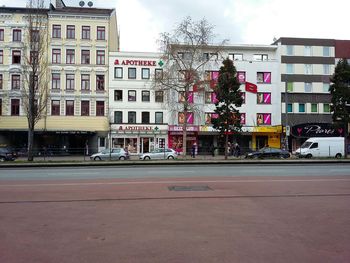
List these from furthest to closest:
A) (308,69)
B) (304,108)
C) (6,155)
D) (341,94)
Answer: (308,69), (304,108), (341,94), (6,155)

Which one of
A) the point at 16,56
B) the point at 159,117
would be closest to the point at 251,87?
the point at 159,117

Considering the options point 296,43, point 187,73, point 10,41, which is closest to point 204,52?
point 187,73

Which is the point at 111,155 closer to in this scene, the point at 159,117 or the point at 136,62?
the point at 159,117

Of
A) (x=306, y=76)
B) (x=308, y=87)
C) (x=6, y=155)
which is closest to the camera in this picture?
(x=6, y=155)

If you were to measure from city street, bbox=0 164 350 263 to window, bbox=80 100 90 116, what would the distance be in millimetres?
40836

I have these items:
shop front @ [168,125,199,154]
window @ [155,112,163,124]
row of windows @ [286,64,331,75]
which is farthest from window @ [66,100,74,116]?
row of windows @ [286,64,331,75]

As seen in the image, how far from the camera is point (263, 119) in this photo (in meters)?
56.5

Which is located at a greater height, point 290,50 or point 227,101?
point 290,50

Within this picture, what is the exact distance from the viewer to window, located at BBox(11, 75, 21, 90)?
51.5 metres

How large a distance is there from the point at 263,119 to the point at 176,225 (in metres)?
50.7

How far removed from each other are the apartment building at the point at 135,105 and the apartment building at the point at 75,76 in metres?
1.21

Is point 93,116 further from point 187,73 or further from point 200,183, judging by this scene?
point 200,183

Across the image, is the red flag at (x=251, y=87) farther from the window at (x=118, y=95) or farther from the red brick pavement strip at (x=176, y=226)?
the red brick pavement strip at (x=176, y=226)

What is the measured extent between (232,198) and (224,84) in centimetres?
2774
